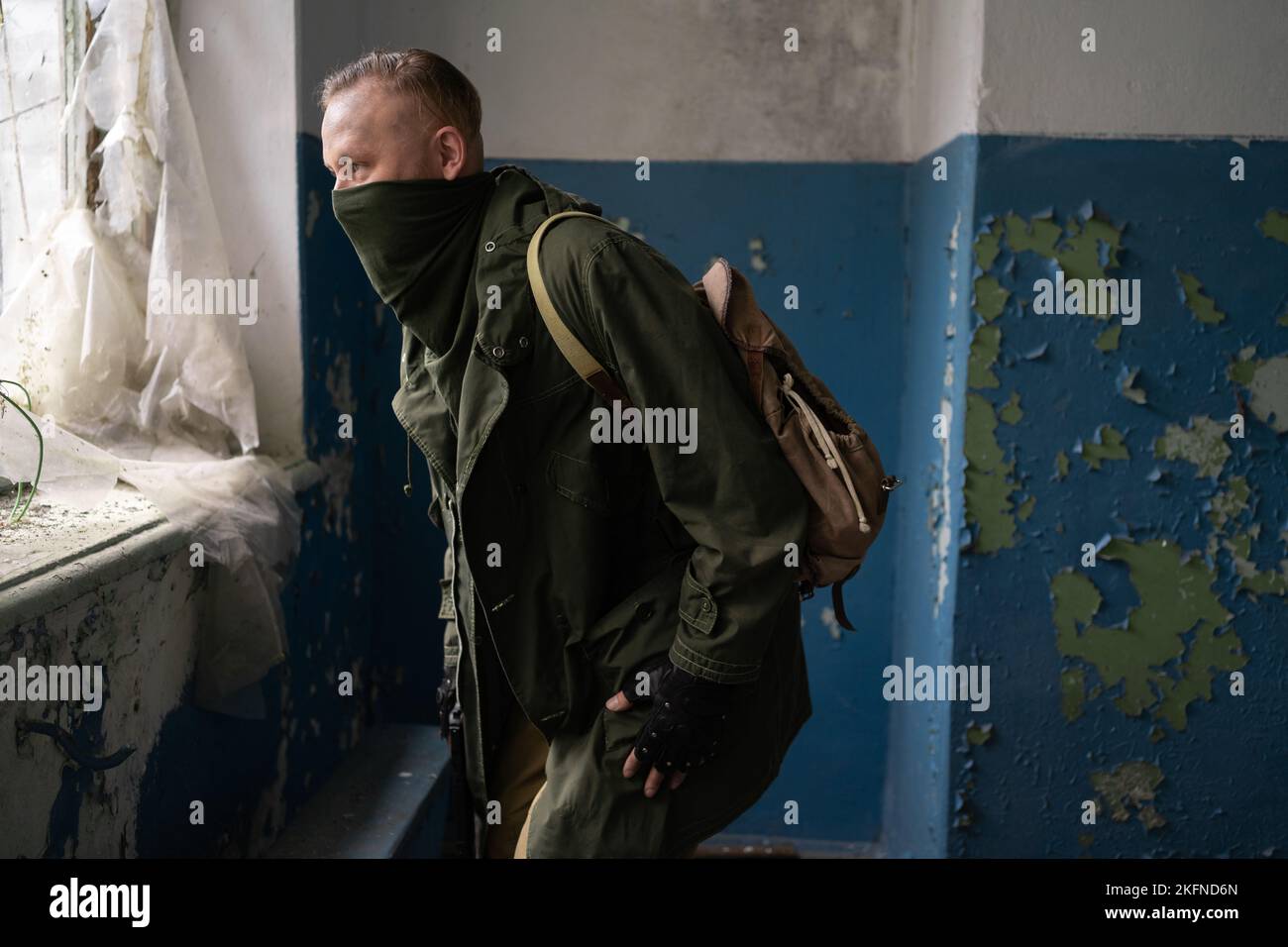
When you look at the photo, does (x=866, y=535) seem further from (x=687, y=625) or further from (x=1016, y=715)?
(x=1016, y=715)

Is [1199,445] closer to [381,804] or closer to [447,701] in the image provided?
[447,701]

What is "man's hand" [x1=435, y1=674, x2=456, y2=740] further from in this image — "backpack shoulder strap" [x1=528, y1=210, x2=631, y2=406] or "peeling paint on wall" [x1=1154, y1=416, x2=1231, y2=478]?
"peeling paint on wall" [x1=1154, y1=416, x2=1231, y2=478]

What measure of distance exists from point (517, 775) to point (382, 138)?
86 cm

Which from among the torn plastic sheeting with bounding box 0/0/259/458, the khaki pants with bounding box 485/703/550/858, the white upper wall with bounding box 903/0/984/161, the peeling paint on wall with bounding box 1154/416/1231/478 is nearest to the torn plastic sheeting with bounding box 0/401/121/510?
the torn plastic sheeting with bounding box 0/0/259/458

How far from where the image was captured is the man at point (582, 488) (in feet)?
4.12

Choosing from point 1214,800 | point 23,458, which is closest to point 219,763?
point 23,458

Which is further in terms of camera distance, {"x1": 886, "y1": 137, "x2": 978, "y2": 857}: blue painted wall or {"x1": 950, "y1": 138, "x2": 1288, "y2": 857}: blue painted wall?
{"x1": 886, "y1": 137, "x2": 978, "y2": 857}: blue painted wall

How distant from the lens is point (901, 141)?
2.80 metres

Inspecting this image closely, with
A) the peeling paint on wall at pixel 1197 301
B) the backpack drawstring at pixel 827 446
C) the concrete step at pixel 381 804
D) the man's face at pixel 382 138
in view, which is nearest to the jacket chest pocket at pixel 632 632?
the backpack drawstring at pixel 827 446

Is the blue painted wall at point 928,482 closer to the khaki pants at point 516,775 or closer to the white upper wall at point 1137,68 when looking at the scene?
the white upper wall at point 1137,68

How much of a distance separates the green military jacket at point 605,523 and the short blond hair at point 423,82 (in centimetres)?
10

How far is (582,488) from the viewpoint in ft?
4.43

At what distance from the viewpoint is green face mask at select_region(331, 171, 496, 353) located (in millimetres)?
1374

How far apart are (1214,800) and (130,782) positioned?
83.1 inches
